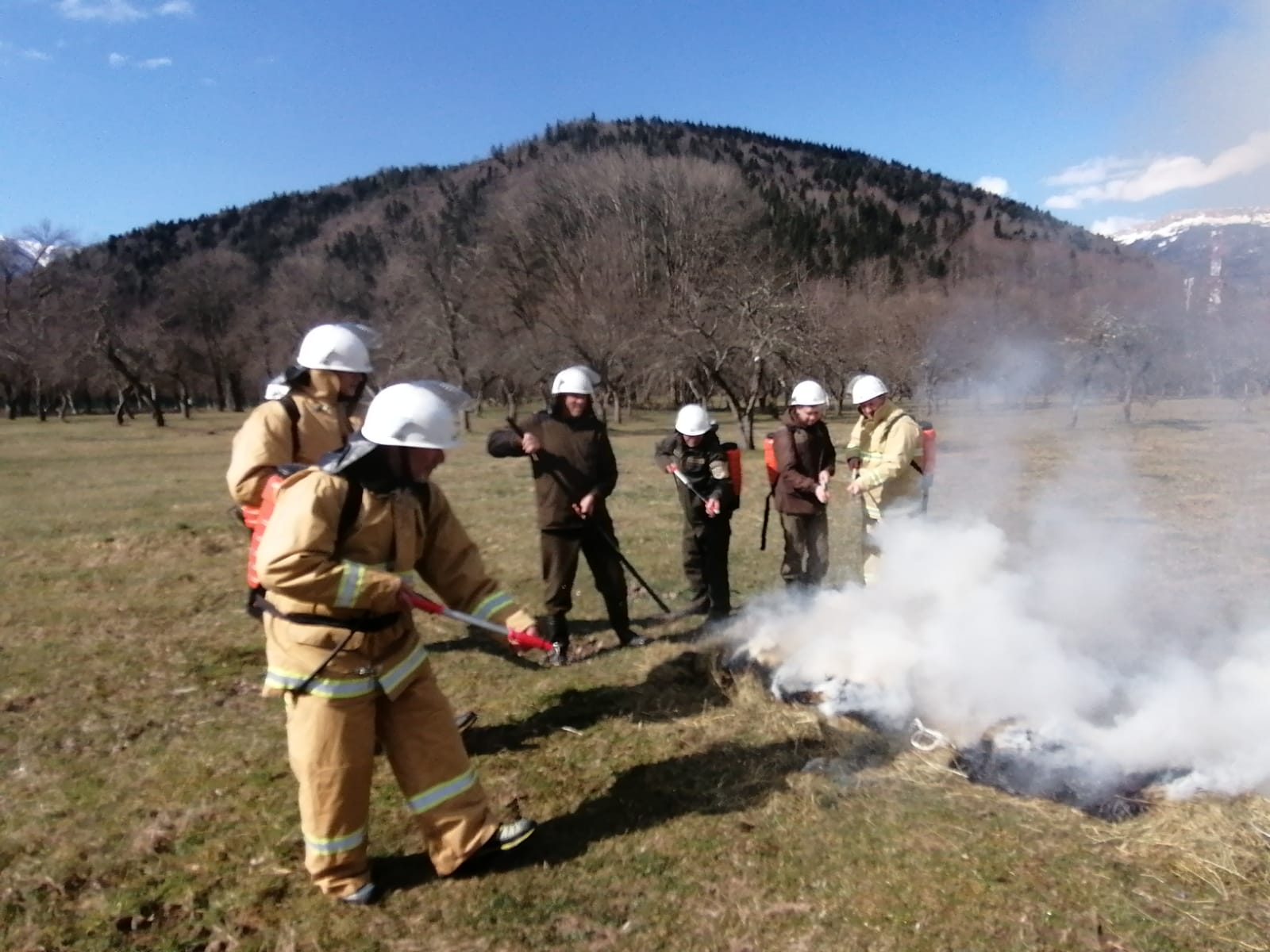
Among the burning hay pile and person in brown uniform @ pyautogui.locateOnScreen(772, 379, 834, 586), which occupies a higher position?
person in brown uniform @ pyautogui.locateOnScreen(772, 379, 834, 586)

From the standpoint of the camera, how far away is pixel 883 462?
Answer: 7.01 metres

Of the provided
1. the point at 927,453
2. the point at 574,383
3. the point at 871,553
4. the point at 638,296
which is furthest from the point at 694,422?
the point at 638,296

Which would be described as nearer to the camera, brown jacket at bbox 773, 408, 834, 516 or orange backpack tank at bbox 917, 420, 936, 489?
orange backpack tank at bbox 917, 420, 936, 489

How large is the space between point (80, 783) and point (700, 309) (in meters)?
26.2

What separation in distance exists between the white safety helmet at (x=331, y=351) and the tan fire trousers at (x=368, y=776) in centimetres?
205

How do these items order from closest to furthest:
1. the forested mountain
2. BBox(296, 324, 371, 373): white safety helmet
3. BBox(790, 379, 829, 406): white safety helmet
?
BBox(296, 324, 371, 373): white safety helmet
BBox(790, 379, 829, 406): white safety helmet
the forested mountain

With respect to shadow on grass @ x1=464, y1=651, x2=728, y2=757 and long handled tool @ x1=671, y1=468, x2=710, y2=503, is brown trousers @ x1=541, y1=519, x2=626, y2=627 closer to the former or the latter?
shadow on grass @ x1=464, y1=651, x2=728, y2=757

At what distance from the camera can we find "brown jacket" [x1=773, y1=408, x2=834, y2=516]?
739 centimetres

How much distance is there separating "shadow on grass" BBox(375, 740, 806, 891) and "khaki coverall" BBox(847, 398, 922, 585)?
238 centimetres

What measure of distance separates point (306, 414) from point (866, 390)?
4.51 meters

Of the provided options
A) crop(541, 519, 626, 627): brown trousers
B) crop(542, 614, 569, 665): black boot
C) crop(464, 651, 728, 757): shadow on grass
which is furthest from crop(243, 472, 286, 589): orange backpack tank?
crop(542, 614, 569, 665): black boot

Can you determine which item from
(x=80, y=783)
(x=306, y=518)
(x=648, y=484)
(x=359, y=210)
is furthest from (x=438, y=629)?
(x=359, y=210)

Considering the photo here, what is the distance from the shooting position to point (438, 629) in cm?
786

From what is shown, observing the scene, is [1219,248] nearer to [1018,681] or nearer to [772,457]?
[1018,681]
